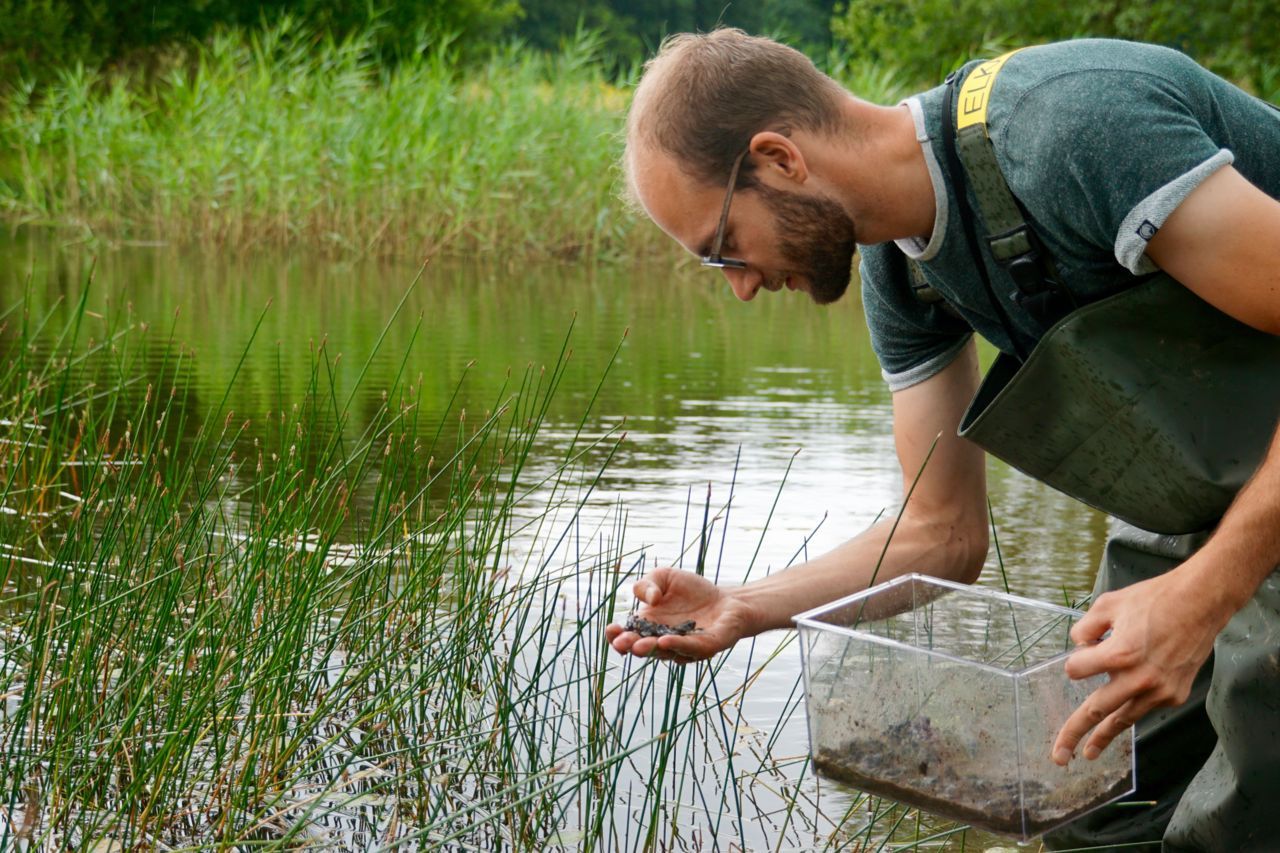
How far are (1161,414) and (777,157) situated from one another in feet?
1.75

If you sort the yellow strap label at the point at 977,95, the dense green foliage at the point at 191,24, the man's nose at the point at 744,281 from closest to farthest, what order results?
the yellow strap label at the point at 977,95
the man's nose at the point at 744,281
the dense green foliage at the point at 191,24

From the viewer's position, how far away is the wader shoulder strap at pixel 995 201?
6.40ft

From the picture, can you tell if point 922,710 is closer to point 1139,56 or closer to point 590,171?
point 1139,56

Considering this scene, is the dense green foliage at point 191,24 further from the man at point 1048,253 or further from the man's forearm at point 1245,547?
the man's forearm at point 1245,547

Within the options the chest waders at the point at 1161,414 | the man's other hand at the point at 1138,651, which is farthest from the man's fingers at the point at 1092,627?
the chest waders at the point at 1161,414

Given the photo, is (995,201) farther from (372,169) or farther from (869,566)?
(372,169)

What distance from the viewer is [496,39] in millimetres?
30281

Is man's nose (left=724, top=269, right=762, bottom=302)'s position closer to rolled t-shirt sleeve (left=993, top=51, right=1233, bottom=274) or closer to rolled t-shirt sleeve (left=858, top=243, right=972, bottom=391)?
rolled t-shirt sleeve (left=858, top=243, right=972, bottom=391)

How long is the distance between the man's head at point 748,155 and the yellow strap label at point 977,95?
0.15 m

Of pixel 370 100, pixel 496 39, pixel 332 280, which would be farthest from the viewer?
pixel 496 39

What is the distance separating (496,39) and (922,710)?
29.4 meters

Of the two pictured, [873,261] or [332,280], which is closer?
[873,261]

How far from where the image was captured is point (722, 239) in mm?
2080

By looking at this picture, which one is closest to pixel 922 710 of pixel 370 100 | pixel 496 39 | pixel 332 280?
pixel 332 280
